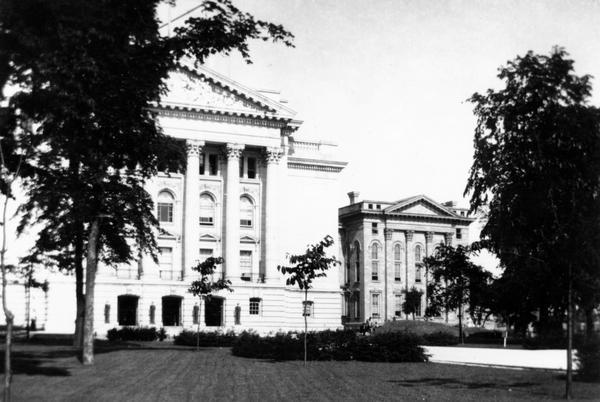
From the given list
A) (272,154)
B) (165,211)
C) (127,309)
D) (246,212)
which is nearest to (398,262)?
A: (246,212)

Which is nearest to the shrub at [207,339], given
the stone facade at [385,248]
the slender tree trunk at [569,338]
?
the slender tree trunk at [569,338]

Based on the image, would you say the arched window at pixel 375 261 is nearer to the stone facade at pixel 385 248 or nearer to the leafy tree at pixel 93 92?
the stone facade at pixel 385 248

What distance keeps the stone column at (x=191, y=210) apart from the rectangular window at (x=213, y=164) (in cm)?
274

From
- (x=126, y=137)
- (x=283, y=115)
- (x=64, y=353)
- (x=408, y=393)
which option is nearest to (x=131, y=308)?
(x=283, y=115)

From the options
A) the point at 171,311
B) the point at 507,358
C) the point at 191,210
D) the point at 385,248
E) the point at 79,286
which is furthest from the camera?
the point at 385,248

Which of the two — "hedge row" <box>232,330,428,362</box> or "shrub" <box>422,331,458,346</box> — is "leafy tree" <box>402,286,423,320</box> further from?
"hedge row" <box>232,330,428,362</box>

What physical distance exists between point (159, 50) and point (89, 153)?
426cm

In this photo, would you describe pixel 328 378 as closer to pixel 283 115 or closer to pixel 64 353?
pixel 64 353

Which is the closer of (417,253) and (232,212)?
(232,212)

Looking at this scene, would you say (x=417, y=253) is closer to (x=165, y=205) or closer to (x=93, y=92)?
(x=165, y=205)

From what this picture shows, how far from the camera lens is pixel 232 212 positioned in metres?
73.6

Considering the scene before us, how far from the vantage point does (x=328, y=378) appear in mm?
25844

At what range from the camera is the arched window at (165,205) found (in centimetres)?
7319

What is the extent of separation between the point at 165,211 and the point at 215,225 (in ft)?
16.3
